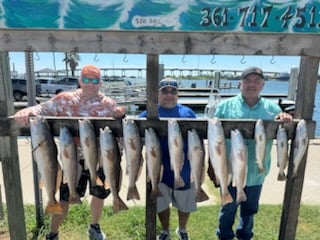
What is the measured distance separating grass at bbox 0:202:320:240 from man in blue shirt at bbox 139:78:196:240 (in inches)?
14.6

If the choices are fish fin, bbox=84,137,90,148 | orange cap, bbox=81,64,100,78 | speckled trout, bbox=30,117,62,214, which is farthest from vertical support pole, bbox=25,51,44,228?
fish fin, bbox=84,137,90,148

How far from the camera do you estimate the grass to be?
354 centimetres

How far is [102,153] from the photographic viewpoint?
2.34 meters

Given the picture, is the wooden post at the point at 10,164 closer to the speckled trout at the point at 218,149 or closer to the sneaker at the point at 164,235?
the sneaker at the point at 164,235

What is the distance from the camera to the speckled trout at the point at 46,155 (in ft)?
7.61

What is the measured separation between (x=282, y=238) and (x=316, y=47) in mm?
1584

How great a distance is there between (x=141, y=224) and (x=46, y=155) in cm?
176

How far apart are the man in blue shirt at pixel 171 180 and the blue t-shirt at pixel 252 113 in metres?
0.33

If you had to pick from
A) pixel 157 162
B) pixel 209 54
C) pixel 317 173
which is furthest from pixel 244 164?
pixel 317 173

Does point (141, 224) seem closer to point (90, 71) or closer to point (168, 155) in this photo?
point (168, 155)

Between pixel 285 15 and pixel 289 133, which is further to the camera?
pixel 289 133

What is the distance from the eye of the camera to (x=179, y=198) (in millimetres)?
3174

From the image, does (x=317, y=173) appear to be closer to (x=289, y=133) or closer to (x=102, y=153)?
(x=289, y=133)

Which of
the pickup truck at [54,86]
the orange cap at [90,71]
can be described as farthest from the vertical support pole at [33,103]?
the pickup truck at [54,86]
